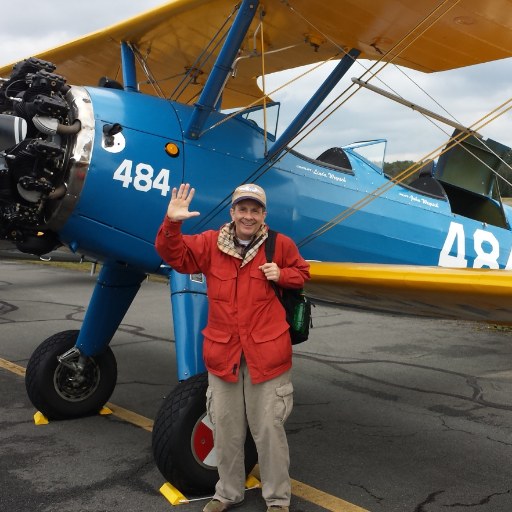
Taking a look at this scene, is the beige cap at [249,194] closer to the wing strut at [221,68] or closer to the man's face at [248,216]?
the man's face at [248,216]

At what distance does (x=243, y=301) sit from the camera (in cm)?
261

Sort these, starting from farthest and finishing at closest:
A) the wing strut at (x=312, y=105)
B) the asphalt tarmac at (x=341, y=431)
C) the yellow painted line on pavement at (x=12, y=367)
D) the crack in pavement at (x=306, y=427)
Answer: the yellow painted line on pavement at (x=12, y=367) < the crack in pavement at (x=306, y=427) < the wing strut at (x=312, y=105) < the asphalt tarmac at (x=341, y=431)

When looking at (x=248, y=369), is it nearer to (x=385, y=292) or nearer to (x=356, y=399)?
(x=385, y=292)

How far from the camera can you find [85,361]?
4113 millimetres

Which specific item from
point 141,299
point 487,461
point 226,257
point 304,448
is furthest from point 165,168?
point 141,299

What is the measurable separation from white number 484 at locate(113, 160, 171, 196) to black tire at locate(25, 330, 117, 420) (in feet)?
5.04

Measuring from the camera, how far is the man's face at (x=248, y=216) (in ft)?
8.76

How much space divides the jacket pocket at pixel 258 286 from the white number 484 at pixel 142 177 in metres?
1.02

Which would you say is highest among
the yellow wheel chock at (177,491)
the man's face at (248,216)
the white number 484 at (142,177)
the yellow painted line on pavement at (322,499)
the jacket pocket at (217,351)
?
the white number 484 at (142,177)

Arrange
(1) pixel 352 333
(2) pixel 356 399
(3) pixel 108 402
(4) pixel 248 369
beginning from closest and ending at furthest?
(4) pixel 248 369 → (3) pixel 108 402 → (2) pixel 356 399 → (1) pixel 352 333

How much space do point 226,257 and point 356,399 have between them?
2676 millimetres

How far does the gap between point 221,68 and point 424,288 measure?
1839mm

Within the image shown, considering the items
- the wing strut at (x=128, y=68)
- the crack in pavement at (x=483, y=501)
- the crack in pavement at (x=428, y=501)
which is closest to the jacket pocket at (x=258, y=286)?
the crack in pavement at (x=428, y=501)

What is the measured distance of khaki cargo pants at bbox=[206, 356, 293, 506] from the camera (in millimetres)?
2572
